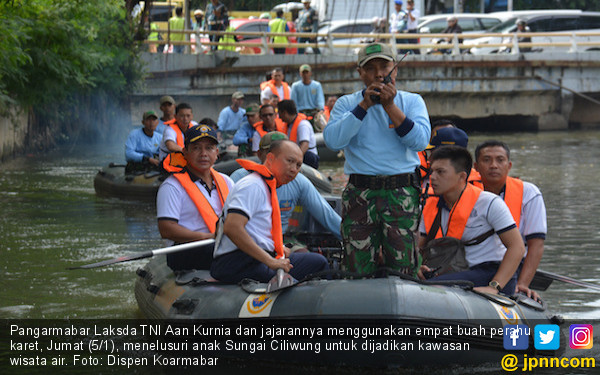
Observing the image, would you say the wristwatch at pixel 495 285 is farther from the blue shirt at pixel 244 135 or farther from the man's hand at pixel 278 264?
the blue shirt at pixel 244 135

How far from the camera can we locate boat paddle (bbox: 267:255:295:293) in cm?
661

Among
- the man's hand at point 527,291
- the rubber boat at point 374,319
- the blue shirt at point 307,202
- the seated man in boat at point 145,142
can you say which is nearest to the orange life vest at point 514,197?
the man's hand at point 527,291

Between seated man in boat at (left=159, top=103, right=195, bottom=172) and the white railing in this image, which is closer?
seated man in boat at (left=159, top=103, right=195, bottom=172)

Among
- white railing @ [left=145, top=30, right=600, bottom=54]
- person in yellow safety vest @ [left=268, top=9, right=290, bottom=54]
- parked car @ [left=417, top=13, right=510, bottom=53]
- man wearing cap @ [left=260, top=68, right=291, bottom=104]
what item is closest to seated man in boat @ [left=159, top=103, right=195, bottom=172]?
man wearing cap @ [left=260, top=68, right=291, bottom=104]

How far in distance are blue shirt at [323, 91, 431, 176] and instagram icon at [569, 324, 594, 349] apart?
1.58m

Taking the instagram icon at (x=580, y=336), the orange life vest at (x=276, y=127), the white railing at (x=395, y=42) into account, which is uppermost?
the white railing at (x=395, y=42)

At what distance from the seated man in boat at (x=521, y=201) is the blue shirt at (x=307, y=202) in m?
1.19

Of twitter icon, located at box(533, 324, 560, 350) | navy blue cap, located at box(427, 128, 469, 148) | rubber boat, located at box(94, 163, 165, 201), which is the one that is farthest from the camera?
rubber boat, located at box(94, 163, 165, 201)

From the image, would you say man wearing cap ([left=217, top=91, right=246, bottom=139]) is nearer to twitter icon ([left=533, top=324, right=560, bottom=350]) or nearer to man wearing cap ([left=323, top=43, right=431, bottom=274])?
man wearing cap ([left=323, top=43, right=431, bottom=274])

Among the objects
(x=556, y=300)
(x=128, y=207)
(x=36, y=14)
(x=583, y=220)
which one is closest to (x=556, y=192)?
(x=583, y=220)

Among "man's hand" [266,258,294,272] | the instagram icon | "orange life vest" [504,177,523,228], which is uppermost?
"orange life vest" [504,177,523,228]

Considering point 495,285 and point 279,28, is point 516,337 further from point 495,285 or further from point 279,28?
point 279,28

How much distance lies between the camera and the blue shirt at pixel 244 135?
1636 cm

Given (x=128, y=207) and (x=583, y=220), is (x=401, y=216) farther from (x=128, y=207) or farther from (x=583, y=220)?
(x=128, y=207)
